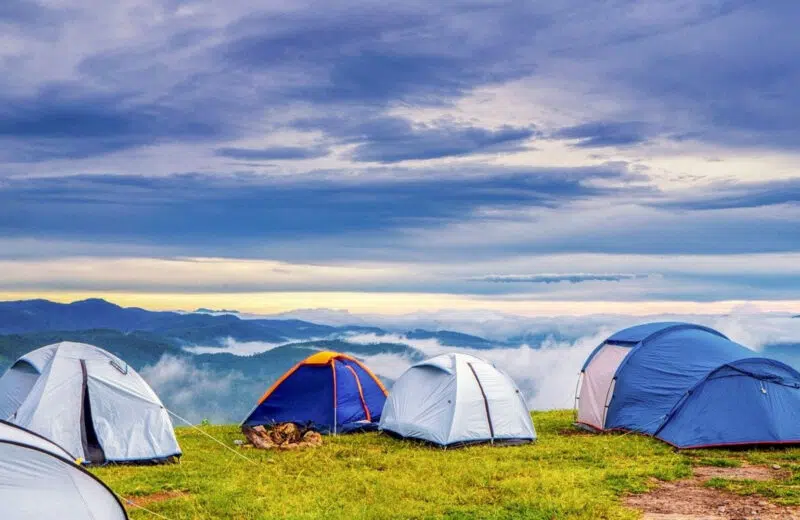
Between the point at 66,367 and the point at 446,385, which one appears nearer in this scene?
the point at 66,367

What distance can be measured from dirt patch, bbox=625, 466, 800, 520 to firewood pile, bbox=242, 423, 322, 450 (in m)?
7.97

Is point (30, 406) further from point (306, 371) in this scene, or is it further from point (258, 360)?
point (258, 360)

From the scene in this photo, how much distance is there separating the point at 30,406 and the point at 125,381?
194 centimetres

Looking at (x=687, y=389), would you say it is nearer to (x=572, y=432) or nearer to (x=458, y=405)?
(x=572, y=432)

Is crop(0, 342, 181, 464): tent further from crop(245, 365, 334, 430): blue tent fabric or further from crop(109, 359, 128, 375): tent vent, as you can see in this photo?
crop(245, 365, 334, 430): blue tent fabric

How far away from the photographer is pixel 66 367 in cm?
1797

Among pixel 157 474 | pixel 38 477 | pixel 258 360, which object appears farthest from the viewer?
pixel 258 360

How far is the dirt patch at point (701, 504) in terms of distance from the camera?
13.6 meters

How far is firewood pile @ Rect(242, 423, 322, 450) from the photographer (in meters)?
19.6

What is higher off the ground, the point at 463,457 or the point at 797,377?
the point at 797,377

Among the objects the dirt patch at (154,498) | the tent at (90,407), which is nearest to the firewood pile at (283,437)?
the tent at (90,407)

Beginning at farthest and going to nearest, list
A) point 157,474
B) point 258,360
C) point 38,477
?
point 258,360, point 157,474, point 38,477

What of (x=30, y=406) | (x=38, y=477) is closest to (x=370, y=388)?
(x=30, y=406)

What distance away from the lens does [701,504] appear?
1439cm
